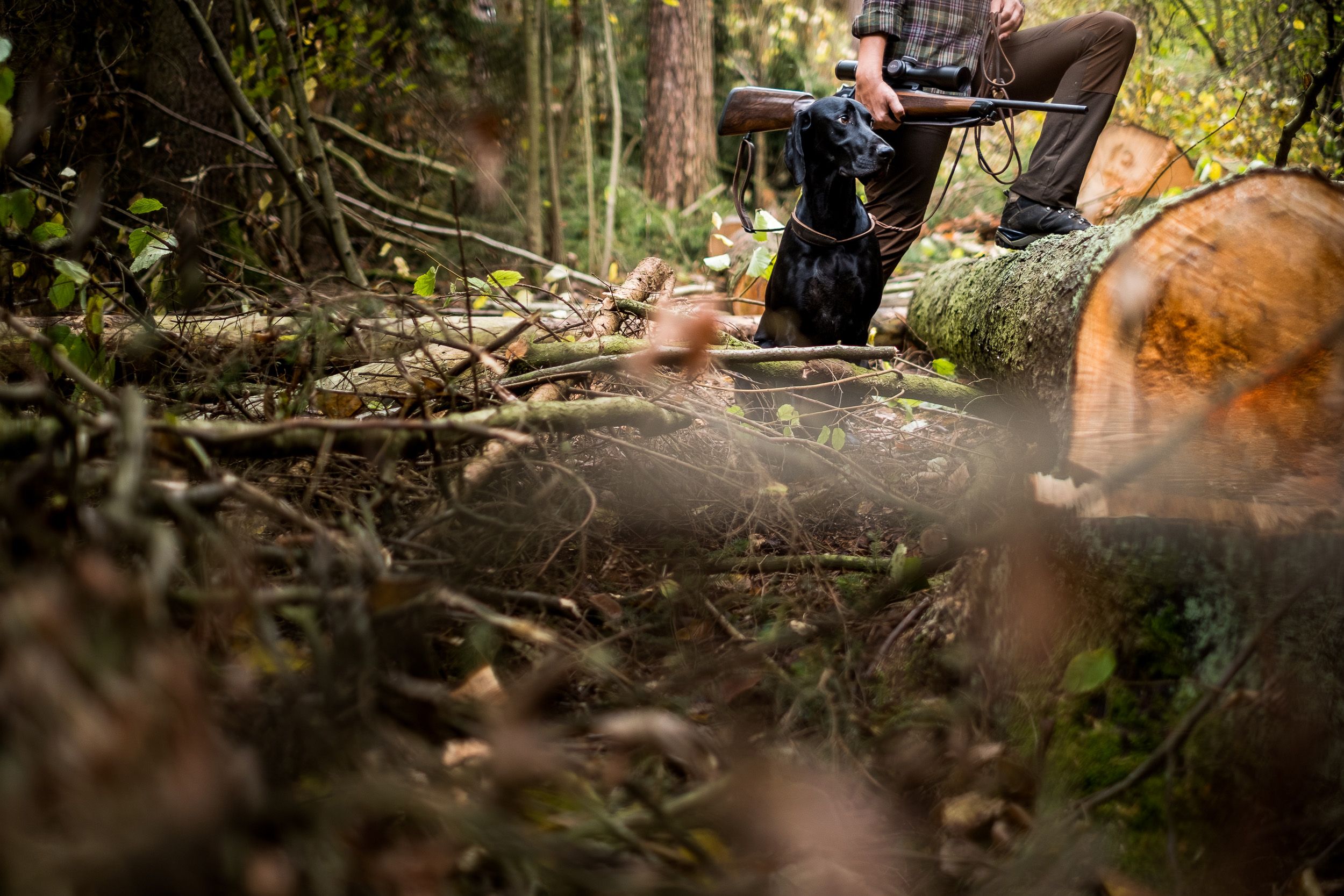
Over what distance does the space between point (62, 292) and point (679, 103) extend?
777cm

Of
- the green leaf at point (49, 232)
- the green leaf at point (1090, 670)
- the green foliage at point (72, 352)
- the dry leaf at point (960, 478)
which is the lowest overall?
the dry leaf at point (960, 478)

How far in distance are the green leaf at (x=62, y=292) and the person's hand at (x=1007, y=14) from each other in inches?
141

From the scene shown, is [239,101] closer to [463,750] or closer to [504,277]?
[504,277]

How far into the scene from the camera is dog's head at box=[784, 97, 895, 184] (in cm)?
308

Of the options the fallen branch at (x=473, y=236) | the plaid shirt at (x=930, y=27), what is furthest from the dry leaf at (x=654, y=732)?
the plaid shirt at (x=930, y=27)

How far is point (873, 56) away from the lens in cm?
339

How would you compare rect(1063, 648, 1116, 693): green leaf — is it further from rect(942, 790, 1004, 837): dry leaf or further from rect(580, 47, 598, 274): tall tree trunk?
rect(580, 47, 598, 274): tall tree trunk

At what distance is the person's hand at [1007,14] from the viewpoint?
344cm

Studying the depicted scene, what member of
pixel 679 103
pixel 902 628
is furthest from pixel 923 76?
pixel 679 103

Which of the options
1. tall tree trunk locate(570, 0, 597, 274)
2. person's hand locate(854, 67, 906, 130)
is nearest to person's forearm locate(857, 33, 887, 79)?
person's hand locate(854, 67, 906, 130)

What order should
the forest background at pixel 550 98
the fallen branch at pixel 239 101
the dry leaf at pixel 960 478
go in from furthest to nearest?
the forest background at pixel 550 98
the fallen branch at pixel 239 101
the dry leaf at pixel 960 478

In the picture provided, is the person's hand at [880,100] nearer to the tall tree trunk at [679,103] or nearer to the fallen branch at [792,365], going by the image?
the fallen branch at [792,365]

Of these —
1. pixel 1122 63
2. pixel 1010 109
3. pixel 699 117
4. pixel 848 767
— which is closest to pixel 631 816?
pixel 848 767

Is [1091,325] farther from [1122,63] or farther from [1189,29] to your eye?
[1189,29]
